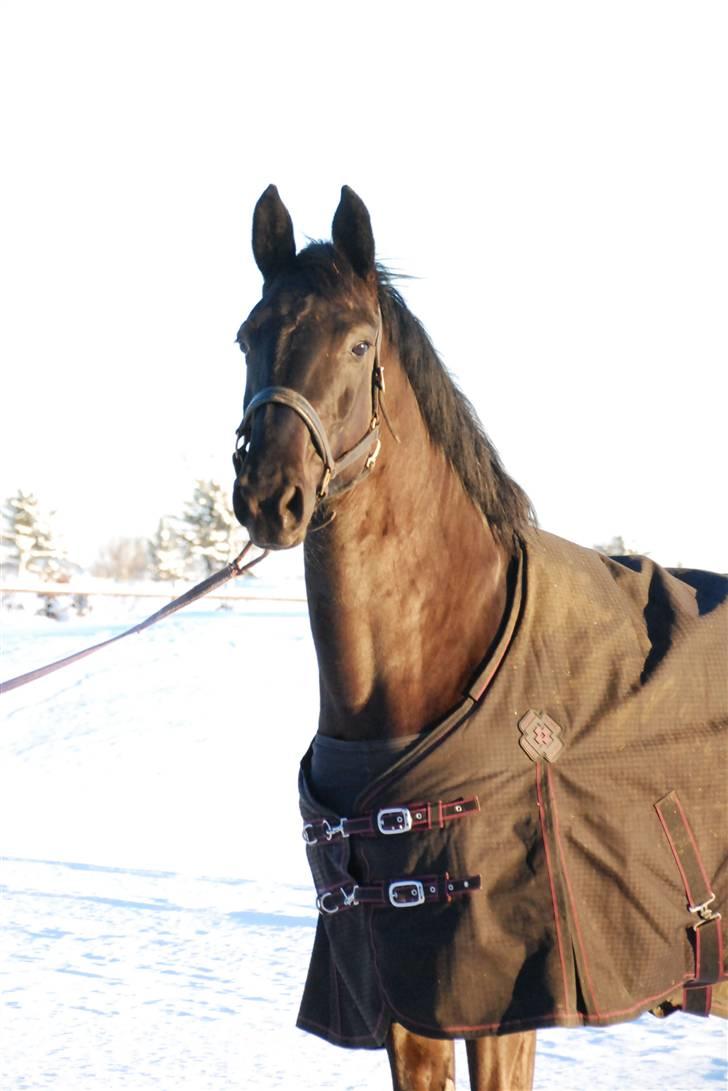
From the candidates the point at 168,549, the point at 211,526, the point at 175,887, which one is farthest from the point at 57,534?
the point at 175,887

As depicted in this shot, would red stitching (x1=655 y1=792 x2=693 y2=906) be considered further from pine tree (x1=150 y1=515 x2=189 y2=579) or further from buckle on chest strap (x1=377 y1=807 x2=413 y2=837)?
pine tree (x1=150 y1=515 x2=189 y2=579)

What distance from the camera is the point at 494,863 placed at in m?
2.88

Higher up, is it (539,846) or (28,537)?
(28,537)

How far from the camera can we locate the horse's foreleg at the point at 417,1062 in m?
3.01

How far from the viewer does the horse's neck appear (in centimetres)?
300

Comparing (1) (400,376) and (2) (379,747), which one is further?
(1) (400,376)

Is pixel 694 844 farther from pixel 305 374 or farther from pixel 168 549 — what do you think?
pixel 168 549

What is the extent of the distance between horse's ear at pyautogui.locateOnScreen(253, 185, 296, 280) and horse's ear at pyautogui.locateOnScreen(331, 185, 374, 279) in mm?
123

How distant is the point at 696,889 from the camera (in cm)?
311

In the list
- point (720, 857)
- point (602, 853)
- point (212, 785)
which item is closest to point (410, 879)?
point (602, 853)

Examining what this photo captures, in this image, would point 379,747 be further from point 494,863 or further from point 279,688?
point 279,688

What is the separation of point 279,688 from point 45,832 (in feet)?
12.7

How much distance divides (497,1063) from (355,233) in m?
1.93

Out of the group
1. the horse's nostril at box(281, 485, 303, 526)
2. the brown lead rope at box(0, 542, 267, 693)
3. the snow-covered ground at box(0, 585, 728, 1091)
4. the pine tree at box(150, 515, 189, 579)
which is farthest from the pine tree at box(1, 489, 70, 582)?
the horse's nostril at box(281, 485, 303, 526)
